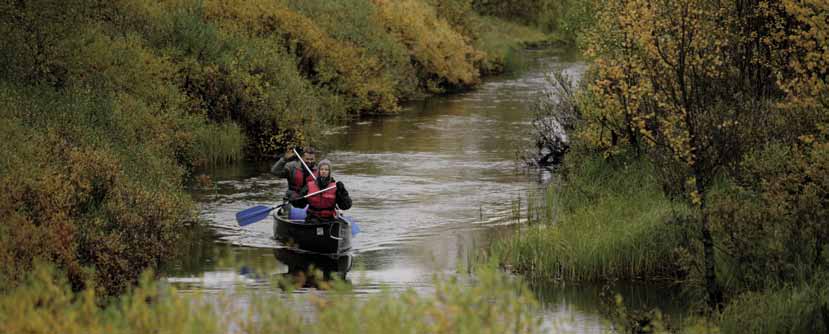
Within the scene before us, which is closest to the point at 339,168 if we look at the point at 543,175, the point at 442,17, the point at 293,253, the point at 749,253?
the point at 543,175

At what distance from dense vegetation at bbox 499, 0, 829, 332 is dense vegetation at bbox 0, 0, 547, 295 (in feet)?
18.7

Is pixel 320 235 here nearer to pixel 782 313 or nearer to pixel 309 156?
pixel 309 156

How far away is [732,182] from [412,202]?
8.73 meters

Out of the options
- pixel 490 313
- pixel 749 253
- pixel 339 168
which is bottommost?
pixel 339 168

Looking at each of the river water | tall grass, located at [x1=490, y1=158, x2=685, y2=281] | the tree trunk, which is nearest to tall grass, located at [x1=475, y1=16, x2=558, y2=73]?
the river water

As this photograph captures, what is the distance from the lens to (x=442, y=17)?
180ft

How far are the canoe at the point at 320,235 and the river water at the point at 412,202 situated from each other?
1.38 feet

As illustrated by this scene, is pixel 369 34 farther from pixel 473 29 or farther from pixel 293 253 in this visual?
pixel 293 253

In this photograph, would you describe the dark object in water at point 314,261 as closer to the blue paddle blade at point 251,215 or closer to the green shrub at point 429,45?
the blue paddle blade at point 251,215

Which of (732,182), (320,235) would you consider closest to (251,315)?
(732,182)

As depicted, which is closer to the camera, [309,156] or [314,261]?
[314,261]

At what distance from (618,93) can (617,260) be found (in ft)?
12.3

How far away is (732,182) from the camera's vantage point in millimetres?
15172

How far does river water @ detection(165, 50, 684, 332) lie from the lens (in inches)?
608
